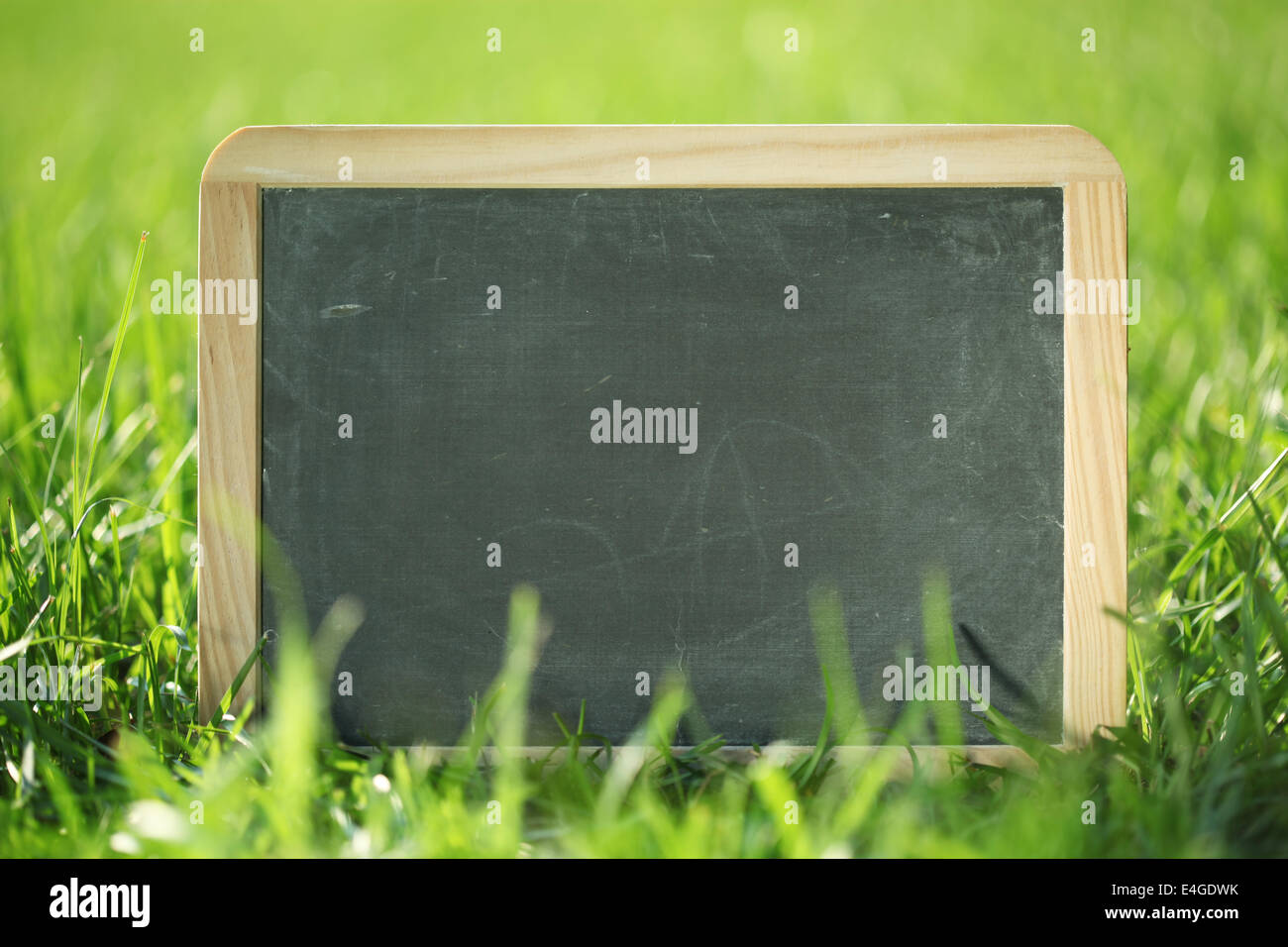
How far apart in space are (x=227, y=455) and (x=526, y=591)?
274 millimetres

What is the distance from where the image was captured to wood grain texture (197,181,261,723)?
0.87 metres

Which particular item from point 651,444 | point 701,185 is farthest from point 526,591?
point 701,185

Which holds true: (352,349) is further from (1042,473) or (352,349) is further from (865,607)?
(1042,473)

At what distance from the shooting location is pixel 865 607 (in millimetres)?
892

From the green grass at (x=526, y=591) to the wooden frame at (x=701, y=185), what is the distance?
56 millimetres

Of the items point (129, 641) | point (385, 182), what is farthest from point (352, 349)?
point (129, 641)

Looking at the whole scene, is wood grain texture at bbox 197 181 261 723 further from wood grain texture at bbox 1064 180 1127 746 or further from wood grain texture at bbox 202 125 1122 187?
wood grain texture at bbox 1064 180 1127 746

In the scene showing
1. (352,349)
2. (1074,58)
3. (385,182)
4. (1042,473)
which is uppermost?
(1074,58)

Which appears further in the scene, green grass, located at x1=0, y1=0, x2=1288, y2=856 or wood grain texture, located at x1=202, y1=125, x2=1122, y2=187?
wood grain texture, located at x1=202, y1=125, x2=1122, y2=187

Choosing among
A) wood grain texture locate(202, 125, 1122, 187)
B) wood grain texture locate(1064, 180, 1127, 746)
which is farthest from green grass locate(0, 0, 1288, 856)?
wood grain texture locate(202, 125, 1122, 187)

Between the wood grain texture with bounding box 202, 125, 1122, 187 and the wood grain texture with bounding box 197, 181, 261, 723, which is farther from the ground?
the wood grain texture with bounding box 202, 125, 1122, 187

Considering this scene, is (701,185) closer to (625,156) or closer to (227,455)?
(625,156)

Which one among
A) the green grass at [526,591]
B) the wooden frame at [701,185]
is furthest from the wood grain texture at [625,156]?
the green grass at [526,591]

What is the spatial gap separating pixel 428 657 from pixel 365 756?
9cm
